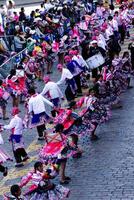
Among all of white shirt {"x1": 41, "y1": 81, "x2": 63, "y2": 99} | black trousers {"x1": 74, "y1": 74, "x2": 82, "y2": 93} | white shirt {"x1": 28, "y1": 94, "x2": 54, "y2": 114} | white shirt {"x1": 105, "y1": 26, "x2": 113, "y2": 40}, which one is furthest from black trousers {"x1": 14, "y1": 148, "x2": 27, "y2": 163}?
white shirt {"x1": 105, "y1": 26, "x2": 113, "y2": 40}

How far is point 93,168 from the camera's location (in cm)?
1284

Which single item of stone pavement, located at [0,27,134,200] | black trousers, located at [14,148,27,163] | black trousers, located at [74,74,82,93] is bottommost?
stone pavement, located at [0,27,134,200]

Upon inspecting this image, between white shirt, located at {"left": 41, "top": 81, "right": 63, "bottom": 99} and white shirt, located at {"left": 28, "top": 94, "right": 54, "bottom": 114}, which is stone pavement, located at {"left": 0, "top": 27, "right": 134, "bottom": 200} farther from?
white shirt, located at {"left": 41, "top": 81, "right": 63, "bottom": 99}

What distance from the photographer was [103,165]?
42.3ft

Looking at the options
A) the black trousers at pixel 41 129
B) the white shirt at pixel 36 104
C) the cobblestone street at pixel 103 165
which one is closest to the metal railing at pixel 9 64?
the cobblestone street at pixel 103 165

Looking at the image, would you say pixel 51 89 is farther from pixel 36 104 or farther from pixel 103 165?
pixel 103 165

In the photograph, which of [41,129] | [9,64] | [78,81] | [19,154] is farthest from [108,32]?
[19,154]

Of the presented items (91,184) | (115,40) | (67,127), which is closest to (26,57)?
(115,40)

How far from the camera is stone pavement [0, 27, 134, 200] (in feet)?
38.2

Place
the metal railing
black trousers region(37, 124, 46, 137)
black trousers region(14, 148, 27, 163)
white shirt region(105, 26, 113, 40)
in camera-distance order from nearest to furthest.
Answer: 1. black trousers region(14, 148, 27, 163)
2. black trousers region(37, 124, 46, 137)
3. the metal railing
4. white shirt region(105, 26, 113, 40)

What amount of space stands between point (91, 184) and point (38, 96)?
336 cm

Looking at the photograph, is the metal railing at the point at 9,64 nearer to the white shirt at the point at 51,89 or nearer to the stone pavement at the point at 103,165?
the stone pavement at the point at 103,165

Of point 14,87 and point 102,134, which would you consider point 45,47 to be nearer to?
point 14,87

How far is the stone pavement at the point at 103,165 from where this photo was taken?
11.7 m
